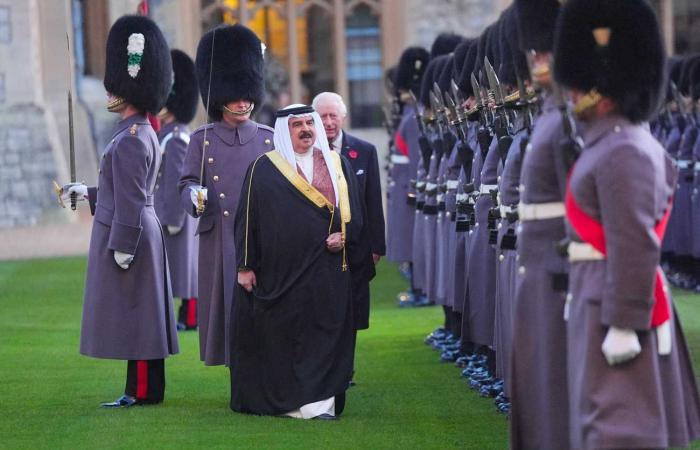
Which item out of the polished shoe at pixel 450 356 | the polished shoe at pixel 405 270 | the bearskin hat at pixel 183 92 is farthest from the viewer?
the polished shoe at pixel 405 270

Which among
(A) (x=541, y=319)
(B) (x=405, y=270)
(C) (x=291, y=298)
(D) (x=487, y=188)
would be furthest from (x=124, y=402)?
(B) (x=405, y=270)

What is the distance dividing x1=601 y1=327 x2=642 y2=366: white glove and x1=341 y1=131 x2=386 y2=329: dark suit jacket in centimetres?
303

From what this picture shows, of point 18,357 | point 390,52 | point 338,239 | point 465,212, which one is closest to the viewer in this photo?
point 338,239

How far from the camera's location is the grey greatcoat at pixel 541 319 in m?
5.32

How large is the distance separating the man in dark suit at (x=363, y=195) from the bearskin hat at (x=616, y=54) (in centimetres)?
289

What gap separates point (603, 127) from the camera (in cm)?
499

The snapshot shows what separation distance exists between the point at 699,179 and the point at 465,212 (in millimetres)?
5031

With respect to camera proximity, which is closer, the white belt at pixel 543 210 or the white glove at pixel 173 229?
the white belt at pixel 543 210

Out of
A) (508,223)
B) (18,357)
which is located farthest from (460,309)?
(18,357)

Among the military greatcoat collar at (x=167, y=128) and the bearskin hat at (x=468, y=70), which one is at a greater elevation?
the bearskin hat at (x=468, y=70)

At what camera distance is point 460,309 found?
8.97 m

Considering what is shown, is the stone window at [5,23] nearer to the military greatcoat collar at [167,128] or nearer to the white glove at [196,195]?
the military greatcoat collar at [167,128]

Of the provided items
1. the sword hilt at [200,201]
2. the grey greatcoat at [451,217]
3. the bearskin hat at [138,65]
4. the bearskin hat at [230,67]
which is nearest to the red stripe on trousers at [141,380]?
the sword hilt at [200,201]

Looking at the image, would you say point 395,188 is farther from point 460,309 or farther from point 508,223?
point 508,223
